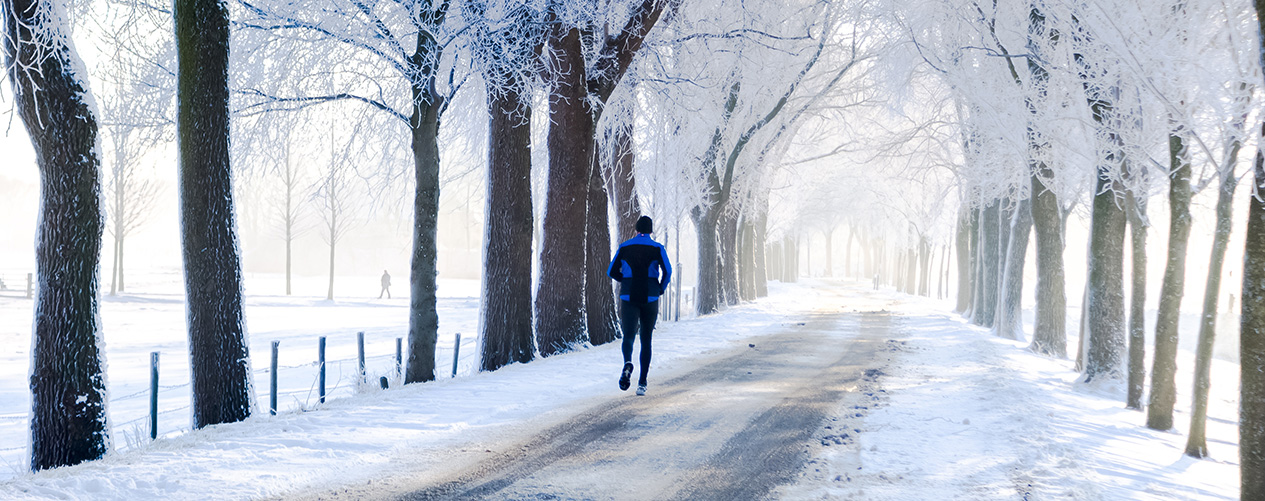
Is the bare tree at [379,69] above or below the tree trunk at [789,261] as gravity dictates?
above

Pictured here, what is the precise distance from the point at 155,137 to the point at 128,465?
5.68 metres

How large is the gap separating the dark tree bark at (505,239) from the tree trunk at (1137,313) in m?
7.60

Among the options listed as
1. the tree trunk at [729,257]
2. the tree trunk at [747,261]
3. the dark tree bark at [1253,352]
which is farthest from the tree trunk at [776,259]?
the dark tree bark at [1253,352]

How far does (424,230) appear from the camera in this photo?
964 centimetres

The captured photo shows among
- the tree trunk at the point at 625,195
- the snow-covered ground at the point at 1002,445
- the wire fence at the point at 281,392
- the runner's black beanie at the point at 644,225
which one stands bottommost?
the wire fence at the point at 281,392

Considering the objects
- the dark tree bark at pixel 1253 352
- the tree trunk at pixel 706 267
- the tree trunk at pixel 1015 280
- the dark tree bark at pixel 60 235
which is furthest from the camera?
the tree trunk at pixel 706 267

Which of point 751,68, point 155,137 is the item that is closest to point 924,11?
point 751,68

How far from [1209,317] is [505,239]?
7.98 meters

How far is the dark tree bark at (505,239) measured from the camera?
35.3 ft

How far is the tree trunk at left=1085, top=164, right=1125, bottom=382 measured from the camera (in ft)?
35.4

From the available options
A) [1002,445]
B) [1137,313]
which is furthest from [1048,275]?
[1002,445]

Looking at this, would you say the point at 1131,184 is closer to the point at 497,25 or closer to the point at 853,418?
the point at 853,418

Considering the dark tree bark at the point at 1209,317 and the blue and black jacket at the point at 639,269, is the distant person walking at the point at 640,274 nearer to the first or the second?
the blue and black jacket at the point at 639,269

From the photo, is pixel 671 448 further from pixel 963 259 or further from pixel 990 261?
pixel 963 259
